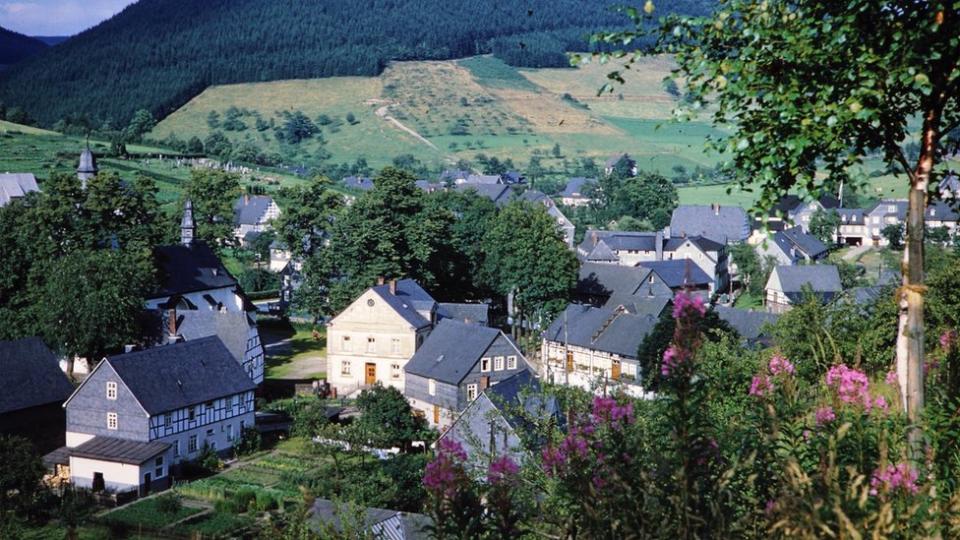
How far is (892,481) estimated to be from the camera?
19.2ft

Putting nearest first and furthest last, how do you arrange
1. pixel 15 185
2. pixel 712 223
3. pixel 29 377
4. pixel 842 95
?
pixel 842 95 → pixel 29 377 → pixel 15 185 → pixel 712 223

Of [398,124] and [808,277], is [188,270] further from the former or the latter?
[398,124]

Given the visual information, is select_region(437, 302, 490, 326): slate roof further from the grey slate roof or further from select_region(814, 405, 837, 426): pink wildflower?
select_region(814, 405, 837, 426): pink wildflower

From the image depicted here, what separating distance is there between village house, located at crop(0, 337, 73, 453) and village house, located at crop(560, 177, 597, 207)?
79.0m

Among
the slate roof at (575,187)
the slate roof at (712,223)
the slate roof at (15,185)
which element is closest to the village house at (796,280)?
the slate roof at (712,223)

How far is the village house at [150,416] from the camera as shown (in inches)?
1340

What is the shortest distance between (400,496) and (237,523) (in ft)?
16.8

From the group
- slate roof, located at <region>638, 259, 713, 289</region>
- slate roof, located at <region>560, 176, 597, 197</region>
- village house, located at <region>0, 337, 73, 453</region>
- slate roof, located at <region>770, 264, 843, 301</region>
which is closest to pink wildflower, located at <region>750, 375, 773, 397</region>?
village house, located at <region>0, 337, 73, 453</region>

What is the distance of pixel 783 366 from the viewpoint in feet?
28.5

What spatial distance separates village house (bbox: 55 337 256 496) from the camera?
34031 mm

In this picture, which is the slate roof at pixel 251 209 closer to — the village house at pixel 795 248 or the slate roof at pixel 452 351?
the village house at pixel 795 248

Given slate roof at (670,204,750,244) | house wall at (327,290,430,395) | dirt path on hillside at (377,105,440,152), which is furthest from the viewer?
dirt path on hillside at (377,105,440,152)

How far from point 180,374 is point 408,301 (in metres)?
13.8

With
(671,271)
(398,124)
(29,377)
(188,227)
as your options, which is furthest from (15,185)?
(398,124)
